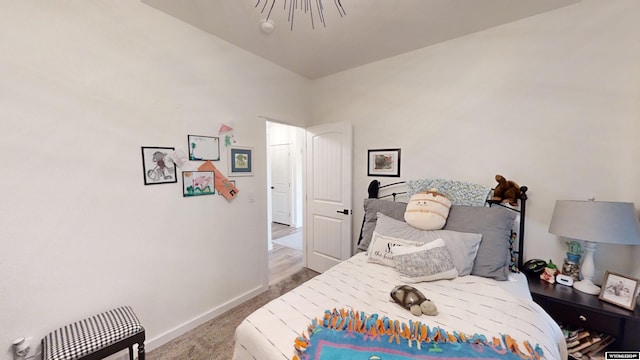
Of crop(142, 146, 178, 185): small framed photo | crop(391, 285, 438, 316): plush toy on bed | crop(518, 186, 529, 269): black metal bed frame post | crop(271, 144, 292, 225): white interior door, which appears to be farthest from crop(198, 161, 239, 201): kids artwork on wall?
crop(271, 144, 292, 225): white interior door

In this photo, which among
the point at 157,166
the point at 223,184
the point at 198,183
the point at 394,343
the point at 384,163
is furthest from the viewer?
the point at 384,163

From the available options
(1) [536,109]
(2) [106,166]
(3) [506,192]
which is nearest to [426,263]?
(3) [506,192]

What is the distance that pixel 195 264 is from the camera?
211cm

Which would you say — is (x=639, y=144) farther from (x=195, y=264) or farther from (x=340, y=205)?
(x=195, y=264)

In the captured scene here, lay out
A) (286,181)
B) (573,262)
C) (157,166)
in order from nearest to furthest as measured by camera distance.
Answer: (573,262), (157,166), (286,181)

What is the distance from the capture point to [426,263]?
1597mm

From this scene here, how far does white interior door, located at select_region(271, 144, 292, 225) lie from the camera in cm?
561

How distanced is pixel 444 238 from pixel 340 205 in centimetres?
137

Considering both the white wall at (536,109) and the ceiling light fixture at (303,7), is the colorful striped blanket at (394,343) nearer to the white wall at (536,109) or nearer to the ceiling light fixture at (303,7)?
the white wall at (536,109)

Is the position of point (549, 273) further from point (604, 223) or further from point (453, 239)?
point (453, 239)

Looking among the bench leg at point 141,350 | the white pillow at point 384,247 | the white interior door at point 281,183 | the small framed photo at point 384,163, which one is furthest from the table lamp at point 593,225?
the white interior door at point 281,183

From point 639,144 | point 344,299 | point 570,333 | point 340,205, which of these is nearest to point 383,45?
point 340,205

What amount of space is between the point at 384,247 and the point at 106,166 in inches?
83.5

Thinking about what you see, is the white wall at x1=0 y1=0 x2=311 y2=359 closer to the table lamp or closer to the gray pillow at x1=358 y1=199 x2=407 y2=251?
the gray pillow at x1=358 y1=199 x2=407 y2=251
